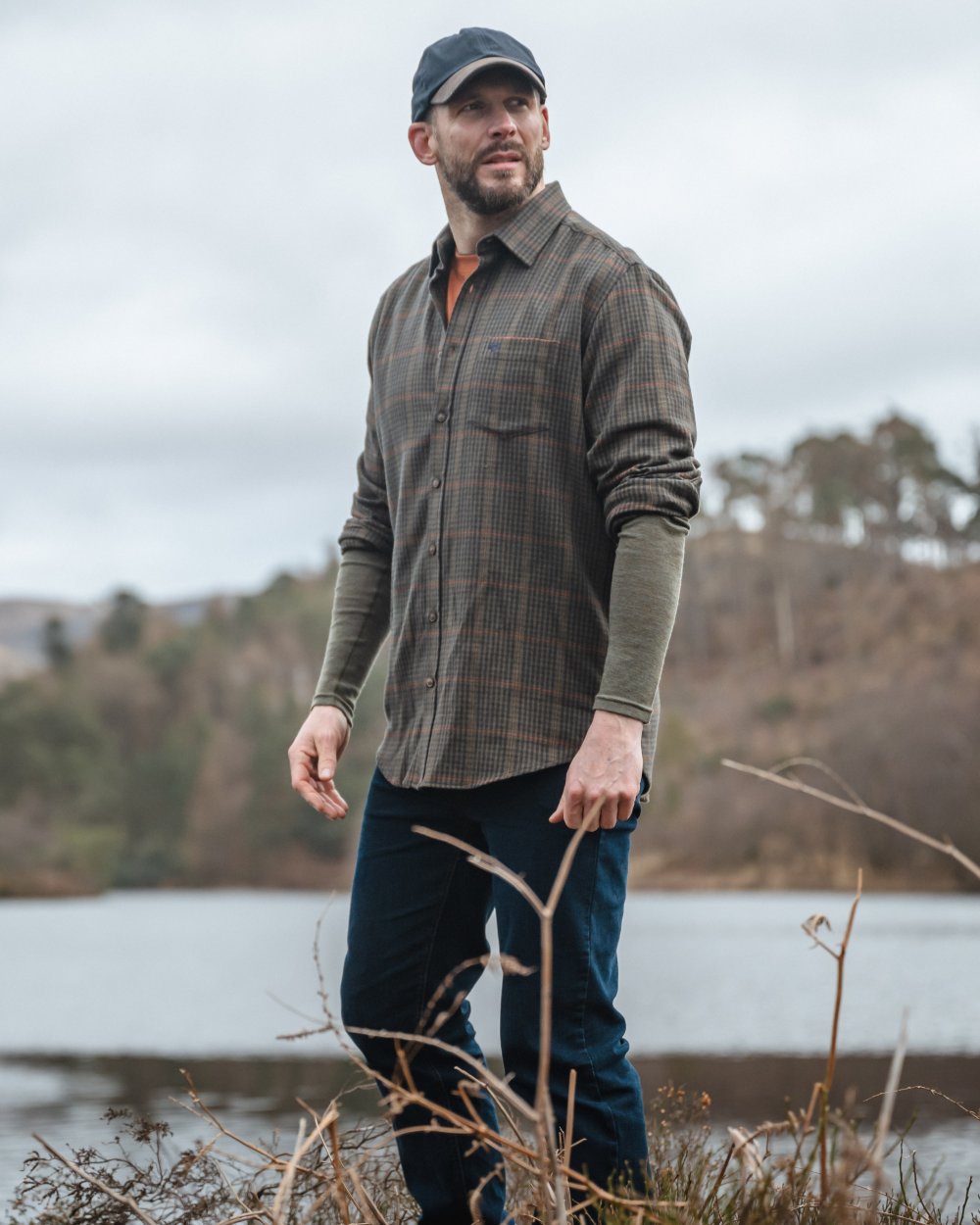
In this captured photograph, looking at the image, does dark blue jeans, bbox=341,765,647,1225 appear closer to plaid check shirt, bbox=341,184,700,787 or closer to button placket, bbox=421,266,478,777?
plaid check shirt, bbox=341,184,700,787

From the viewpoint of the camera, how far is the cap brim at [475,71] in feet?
8.19

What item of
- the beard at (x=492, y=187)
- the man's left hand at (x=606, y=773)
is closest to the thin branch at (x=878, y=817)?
the man's left hand at (x=606, y=773)

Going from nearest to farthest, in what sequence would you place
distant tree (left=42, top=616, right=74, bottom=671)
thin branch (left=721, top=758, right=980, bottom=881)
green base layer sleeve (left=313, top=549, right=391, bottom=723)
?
1. thin branch (left=721, top=758, right=980, bottom=881)
2. green base layer sleeve (left=313, top=549, right=391, bottom=723)
3. distant tree (left=42, top=616, right=74, bottom=671)

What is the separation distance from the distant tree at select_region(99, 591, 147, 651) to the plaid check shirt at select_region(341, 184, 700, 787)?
9120cm

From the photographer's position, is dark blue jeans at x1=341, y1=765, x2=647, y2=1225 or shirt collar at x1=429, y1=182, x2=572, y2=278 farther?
shirt collar at x1=429, y1=182, x2=572, y2=278

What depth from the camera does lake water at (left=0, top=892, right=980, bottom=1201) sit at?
874cm

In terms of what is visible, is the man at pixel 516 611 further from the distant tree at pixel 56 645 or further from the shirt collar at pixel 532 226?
the distant tree at pixel 56 645

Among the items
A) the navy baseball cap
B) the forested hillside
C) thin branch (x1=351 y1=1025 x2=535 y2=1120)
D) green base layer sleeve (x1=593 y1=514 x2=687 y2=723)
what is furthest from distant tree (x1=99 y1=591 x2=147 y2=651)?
thin branch (x1=351 y1=1025 x2=535 y2=1120)

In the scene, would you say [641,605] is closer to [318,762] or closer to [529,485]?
[529,485]

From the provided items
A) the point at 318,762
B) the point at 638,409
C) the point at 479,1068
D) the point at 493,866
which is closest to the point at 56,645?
the point at 318,762

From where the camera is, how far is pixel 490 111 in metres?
2.53

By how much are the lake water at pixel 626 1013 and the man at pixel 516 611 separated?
24cm

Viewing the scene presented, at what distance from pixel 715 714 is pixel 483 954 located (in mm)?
62048

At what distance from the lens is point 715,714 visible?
2514 inches
